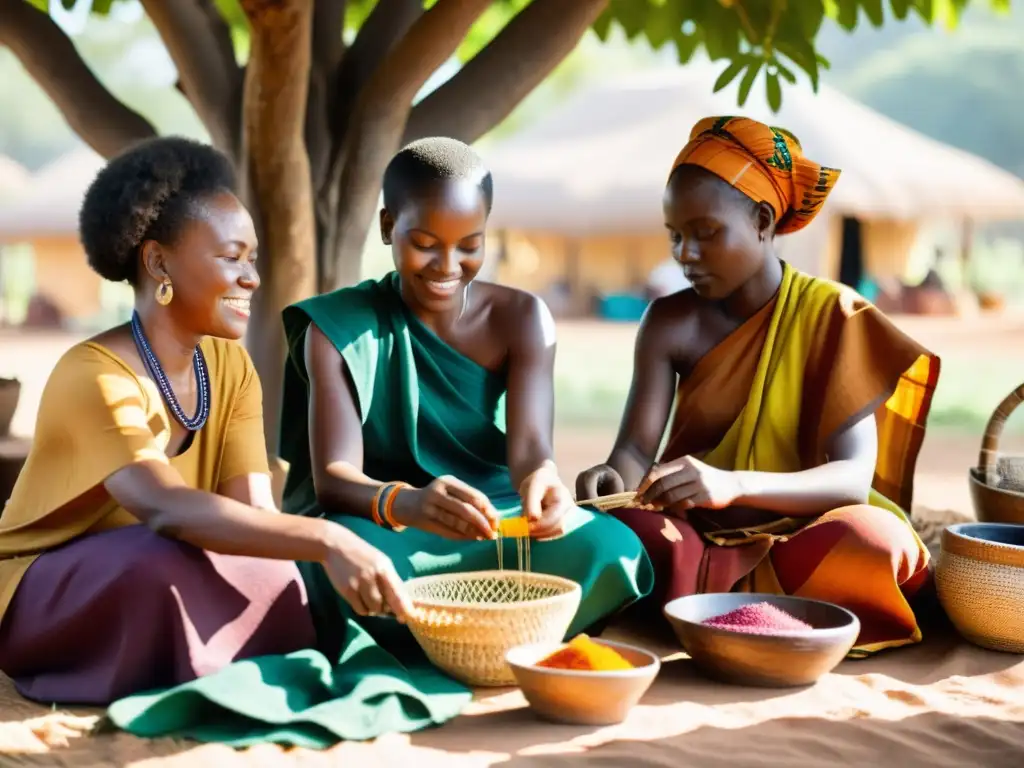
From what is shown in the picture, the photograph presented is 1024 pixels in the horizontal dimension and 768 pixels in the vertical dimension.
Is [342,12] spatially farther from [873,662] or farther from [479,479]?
[873,662]

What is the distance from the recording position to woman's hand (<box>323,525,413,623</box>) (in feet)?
9.45

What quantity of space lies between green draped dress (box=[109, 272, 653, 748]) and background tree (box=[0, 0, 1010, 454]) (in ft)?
3.25

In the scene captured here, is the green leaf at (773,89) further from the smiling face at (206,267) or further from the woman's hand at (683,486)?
the smiling face at (206,267)

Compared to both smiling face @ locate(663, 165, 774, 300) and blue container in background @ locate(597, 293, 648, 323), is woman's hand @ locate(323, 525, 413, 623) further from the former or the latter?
blue container in background @ locate(597, 293, 648, 323)

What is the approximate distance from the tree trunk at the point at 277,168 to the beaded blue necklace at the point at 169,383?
135 centimetres

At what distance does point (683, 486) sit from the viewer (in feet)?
11.6

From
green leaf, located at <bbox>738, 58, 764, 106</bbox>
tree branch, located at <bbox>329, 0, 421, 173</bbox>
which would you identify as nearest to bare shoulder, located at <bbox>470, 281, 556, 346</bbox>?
green leaf, located at <bbox>738, 58, 764, 106</bbox>

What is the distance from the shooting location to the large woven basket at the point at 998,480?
14.9 feet

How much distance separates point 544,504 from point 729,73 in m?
2.27

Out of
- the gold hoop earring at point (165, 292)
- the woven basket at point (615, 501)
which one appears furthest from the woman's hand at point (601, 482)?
the gold hoop earring at point (165, 292)

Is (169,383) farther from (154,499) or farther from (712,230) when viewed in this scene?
(712,230)

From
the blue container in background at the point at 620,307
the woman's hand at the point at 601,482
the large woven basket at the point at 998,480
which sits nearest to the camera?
the woman's hand at the point at 601,482

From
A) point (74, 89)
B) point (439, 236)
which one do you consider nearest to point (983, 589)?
point (439, 236)

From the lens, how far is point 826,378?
404 cm
